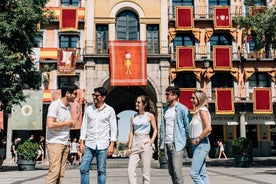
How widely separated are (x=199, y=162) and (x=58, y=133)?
216 cm

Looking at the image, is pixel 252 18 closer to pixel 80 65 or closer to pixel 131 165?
pixel 131 165

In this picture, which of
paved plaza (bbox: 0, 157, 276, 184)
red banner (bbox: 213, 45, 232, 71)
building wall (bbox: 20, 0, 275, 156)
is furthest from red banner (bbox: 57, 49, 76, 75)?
paved plaza (bbox: 0, 157, 276, 184)

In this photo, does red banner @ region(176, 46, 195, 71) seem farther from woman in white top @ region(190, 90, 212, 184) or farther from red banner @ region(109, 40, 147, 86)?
woman in white top @ region(190, 90, 212, 184)

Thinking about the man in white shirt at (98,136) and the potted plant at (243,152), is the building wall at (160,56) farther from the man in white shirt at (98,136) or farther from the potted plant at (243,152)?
the man in white shirt at (98,136)

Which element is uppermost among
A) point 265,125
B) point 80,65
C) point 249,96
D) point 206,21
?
point 206,21

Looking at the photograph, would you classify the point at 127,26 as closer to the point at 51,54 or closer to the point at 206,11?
the point at 51,54

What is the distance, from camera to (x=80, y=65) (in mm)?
29859

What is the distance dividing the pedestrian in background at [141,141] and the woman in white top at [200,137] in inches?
38.6

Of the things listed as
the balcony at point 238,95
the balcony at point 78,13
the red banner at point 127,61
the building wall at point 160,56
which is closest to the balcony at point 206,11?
the building wall at point 160,56

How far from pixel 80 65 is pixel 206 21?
34.4 feet

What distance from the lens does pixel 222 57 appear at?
29.6 m

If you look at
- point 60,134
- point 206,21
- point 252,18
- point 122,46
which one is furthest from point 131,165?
point 206,21

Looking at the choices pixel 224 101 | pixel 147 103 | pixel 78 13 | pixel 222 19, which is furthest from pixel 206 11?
pixel 147 103

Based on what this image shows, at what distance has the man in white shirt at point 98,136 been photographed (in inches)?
246
